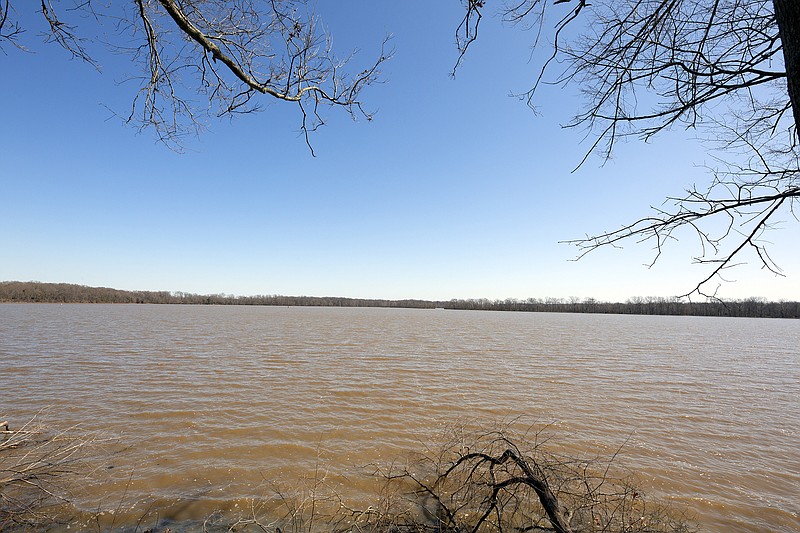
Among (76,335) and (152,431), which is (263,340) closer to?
(76,335)

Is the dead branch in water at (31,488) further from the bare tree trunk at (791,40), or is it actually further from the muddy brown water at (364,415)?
the bare tree trunk at (791,40)

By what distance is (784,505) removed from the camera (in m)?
5.37

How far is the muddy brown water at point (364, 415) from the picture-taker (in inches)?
216

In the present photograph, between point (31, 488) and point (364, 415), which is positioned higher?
point (31, 488)

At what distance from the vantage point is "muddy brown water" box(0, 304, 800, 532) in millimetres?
5498

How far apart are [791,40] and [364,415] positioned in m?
8.76

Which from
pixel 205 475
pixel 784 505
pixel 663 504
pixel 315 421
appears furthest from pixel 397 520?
pixel 784 505

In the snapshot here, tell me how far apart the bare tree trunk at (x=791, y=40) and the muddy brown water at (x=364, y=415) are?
5656mm

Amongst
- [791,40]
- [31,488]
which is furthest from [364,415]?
[791,40]

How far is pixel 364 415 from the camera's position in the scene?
8719mm

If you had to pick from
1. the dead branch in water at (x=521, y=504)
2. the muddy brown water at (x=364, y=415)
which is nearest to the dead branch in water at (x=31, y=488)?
the muddy brown water at (x=364, y=415)

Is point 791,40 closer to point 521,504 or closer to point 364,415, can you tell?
point 521,504

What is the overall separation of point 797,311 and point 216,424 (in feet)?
439

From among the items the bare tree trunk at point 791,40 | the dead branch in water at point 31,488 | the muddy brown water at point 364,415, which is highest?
the bare tree trunk at point 791,40
